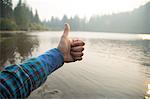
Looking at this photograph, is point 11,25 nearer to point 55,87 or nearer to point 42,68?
point 55,87

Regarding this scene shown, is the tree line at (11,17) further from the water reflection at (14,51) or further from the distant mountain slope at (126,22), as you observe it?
the distant mountain slope at (126,22)

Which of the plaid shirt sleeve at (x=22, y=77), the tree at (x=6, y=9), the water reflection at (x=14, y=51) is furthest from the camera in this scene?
the tree at (x=6, y=9)

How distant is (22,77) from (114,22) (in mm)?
189665

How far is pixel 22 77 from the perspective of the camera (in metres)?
1.07

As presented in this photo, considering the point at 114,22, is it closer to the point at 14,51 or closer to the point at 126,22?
the point at 126,22

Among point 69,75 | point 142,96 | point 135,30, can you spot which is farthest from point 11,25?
point 135,30

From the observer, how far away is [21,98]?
108 cm

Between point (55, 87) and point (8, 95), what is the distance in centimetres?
1037

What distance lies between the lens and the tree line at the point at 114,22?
171000 millimetres

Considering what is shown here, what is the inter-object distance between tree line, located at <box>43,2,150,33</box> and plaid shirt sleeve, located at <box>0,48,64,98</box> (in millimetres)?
170299

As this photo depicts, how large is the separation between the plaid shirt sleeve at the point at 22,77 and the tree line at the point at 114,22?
170 meters

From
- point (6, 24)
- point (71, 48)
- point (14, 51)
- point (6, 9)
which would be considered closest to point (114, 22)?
point (6, 9)

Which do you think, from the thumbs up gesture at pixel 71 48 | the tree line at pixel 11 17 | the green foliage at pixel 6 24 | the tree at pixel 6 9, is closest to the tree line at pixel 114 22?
the tree line at pixel 11 17

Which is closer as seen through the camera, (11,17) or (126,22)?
(11,17)
